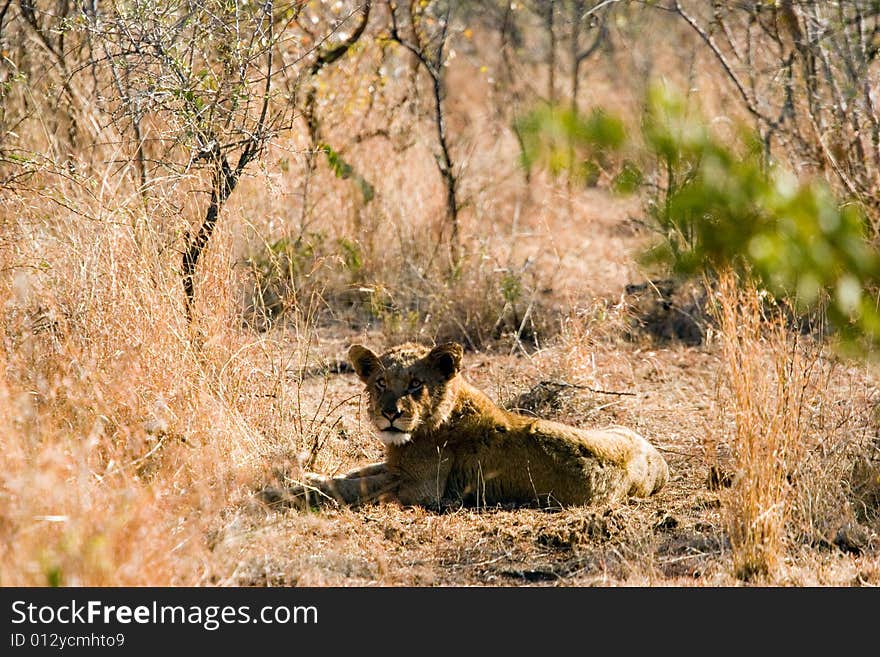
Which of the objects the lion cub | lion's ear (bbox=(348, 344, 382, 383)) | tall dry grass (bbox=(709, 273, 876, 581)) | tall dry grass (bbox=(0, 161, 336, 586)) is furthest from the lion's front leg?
tall dry grass (bbox=(709, 273, 876, 581))

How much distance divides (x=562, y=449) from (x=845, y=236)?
13.0ft

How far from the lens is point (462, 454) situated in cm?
583

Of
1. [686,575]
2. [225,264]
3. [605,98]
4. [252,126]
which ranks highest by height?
[605,98]

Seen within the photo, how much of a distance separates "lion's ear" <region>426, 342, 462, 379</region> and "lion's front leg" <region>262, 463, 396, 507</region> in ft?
2.09

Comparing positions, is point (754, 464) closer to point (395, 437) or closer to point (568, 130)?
point (395, 437)

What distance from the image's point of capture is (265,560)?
4.88 meters

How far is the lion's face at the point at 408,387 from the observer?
18.4 feet

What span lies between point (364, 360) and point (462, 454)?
2.38ft

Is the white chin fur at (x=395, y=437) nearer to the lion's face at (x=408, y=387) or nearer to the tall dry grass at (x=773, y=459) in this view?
the lion's face at (x=408, y=387)

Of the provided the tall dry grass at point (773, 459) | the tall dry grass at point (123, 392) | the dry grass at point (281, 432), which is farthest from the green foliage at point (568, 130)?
the tall dry grass at point (123, 392)

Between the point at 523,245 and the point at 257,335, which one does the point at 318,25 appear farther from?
the point at 257,335

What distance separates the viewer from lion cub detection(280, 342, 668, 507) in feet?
18.7

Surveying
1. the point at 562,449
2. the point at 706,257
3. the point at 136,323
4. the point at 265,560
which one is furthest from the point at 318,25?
the point at 706,257

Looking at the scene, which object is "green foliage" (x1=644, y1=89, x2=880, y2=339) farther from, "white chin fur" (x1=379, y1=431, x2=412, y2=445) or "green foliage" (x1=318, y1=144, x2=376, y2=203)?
"green foliage" (x1=318, y1=144, x2=376, y2=203)
